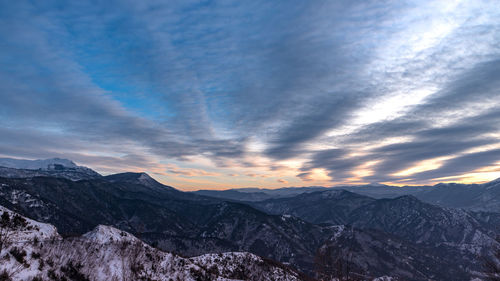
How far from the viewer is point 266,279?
10731 centimetres

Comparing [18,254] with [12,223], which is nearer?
[18,254]

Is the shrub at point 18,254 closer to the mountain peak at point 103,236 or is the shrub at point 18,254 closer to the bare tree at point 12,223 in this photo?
the bare tree at point 12,223

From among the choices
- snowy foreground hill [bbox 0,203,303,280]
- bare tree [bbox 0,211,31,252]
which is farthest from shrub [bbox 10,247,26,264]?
bare tree [bbox 0,211,31,252]

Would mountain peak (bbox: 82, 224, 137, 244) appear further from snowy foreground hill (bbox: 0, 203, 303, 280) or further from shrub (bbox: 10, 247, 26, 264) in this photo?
shrub (bbox: 10, 247, 26, 264)

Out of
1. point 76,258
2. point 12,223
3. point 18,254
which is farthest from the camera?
point 12,223

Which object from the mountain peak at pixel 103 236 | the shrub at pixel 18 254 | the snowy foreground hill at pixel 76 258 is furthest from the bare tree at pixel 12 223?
the mountain peak at pixel 103 236

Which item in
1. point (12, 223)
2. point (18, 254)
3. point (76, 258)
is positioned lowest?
point (76, 258)

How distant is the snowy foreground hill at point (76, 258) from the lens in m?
26.1

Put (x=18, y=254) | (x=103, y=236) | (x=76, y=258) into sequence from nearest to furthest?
1. (x=18, y=254)
2. (x=76, y=258)
3. (x=103, y=236)

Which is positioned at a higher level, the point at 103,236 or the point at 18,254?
the point at 18,254

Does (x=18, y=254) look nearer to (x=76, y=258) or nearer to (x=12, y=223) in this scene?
(x=76, y=258)

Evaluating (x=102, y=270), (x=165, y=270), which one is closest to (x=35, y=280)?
(x=102, y=270)

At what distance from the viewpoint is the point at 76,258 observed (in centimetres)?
3638

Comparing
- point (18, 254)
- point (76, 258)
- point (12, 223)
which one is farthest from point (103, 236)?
point (18, 254)
